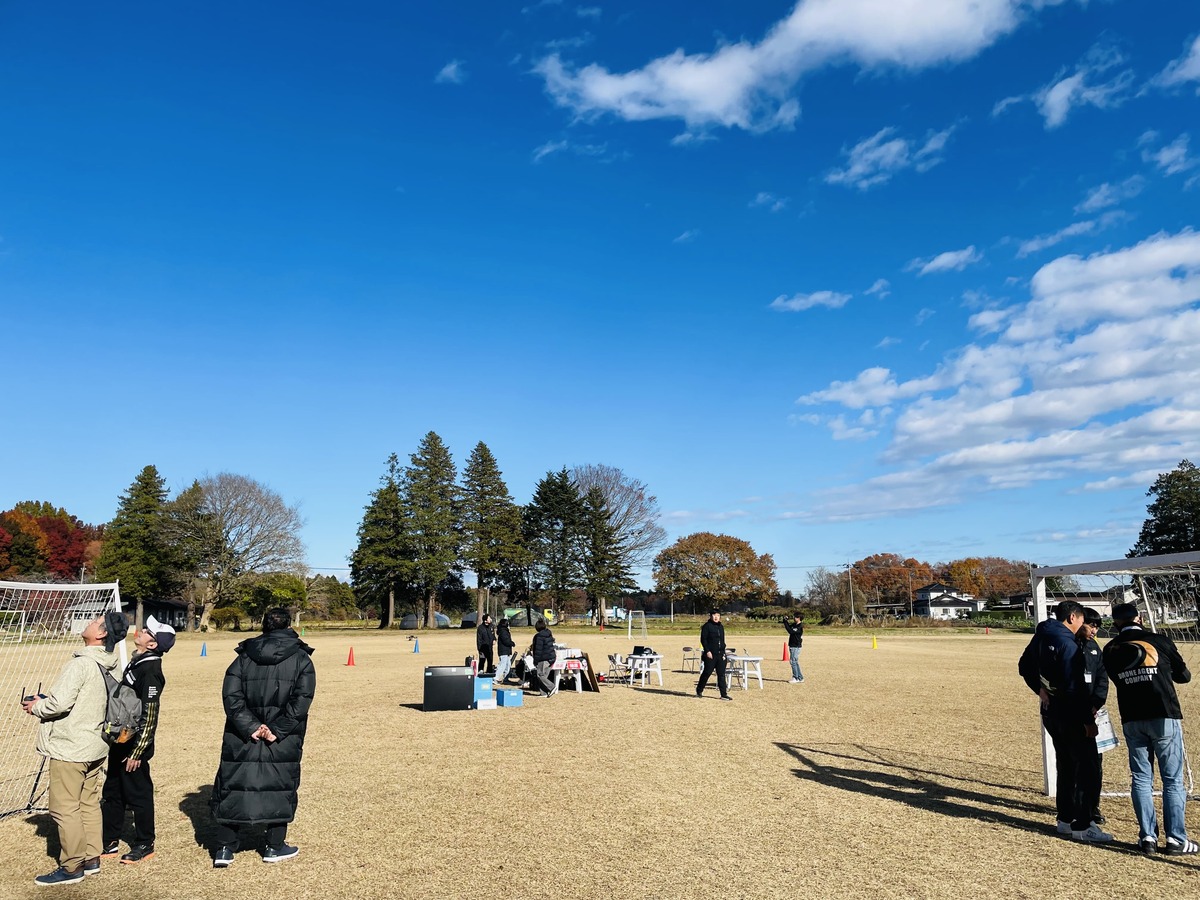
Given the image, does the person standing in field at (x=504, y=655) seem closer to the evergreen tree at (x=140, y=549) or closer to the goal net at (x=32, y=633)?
the goal net at (x=32, y=633)

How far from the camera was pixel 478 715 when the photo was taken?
13.7m

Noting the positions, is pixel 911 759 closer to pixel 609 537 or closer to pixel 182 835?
pixel 182 835

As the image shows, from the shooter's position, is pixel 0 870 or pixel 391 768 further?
pixel 391 768

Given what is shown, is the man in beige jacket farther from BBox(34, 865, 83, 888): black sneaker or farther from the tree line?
the tree line

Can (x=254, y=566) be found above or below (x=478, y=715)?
above

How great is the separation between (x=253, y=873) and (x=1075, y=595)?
11.0 m

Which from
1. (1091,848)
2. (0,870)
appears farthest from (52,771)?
(1091,848)

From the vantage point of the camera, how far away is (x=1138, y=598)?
10.3 metres

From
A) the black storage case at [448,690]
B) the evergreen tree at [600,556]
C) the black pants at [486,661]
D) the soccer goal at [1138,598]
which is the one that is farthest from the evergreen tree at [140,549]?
the soccer goal at [1138,598]

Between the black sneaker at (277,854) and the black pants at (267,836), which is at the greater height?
the black pants at (267,836)

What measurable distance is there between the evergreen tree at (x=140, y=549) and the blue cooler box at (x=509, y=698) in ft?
175

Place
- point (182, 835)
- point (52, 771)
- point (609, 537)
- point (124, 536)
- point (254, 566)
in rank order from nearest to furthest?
point (52, 771)
point (182, 835)
point (254, 566)
point (124, 536)
point (609, 537)

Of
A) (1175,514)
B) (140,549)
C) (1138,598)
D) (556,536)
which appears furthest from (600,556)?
(1138,598)

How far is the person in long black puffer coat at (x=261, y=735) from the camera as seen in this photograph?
18.4 ft
